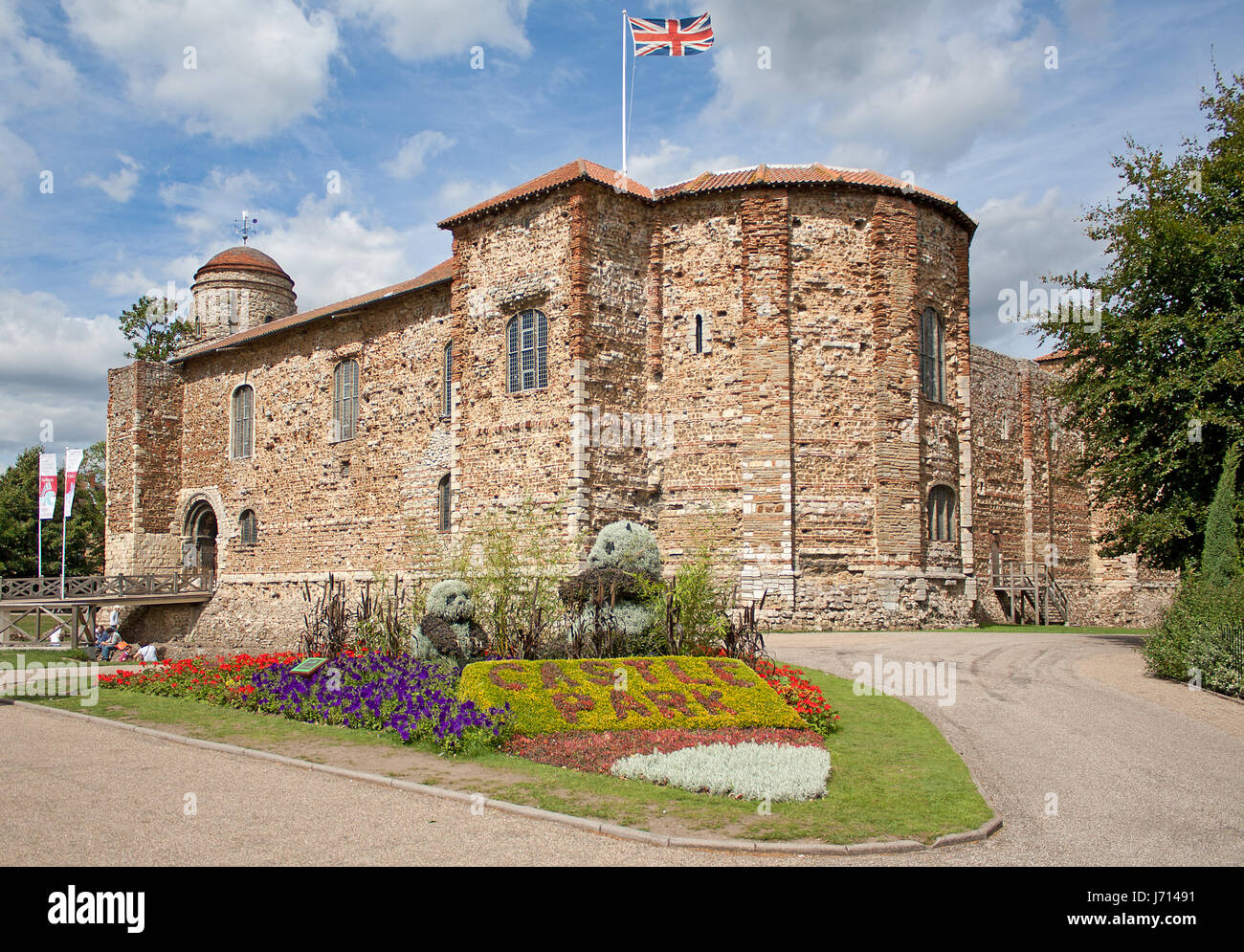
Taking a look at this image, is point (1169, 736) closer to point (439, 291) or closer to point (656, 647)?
point (656, 647)

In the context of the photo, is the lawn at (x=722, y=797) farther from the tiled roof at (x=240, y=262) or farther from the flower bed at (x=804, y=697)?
the tiled roof at (x=240, y=262)

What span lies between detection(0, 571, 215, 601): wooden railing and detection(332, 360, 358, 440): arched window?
9803 mm

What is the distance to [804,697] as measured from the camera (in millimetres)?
11461

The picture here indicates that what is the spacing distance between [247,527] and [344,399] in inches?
305

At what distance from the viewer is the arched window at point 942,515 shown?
24594 mm

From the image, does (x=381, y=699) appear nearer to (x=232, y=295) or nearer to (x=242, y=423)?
(x=242, y=423)

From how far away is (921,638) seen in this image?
2031cm

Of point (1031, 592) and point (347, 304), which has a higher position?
point (347, 304)

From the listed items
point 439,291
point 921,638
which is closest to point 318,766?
point 921,638

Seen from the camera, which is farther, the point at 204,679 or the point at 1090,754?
the point at 204,679

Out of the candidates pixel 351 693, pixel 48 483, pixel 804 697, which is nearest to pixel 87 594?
pixel 48 483

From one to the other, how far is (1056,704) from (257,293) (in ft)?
139
